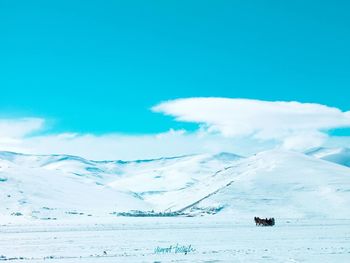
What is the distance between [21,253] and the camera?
3950 cm

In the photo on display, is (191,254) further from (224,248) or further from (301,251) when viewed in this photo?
(301,251)

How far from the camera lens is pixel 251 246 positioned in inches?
1697

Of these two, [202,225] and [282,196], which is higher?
[282,196]

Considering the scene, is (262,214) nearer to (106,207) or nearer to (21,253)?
(106,207)

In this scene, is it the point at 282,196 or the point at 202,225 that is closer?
the point at 202,225

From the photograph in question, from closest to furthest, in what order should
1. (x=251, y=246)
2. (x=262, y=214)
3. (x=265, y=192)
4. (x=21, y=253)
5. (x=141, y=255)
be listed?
1. (x=141, y=255)
2. (x=21, y=253)
3. (x=251, y=246)
4. (x=262, y=214)
5. (x=265, y=192)

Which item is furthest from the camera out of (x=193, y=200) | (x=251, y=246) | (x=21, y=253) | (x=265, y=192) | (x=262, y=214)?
(x=193, y=200)

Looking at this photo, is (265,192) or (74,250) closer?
(74,250)

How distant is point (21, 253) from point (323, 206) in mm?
127163

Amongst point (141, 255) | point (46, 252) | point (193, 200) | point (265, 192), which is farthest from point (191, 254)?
point (193, 200)

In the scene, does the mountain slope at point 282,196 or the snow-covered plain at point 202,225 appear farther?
the mountain slope at point 282,196

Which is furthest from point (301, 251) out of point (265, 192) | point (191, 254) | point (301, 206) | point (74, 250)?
point (265, 192)

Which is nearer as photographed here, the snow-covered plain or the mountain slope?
the snow-covered plain

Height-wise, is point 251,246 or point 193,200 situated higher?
point 193,200
